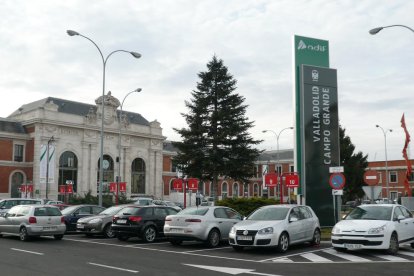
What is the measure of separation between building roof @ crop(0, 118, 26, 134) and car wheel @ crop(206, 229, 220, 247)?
2151 inches

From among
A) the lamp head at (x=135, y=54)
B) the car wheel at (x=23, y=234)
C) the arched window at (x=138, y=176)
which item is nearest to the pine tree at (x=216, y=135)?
the lamp head at (x=135, y=54)

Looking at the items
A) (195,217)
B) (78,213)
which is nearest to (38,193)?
(78,213)

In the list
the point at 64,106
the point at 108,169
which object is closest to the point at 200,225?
the point at 108,169

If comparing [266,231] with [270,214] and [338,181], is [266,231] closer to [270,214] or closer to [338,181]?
[270,214]

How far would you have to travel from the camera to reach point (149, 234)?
59.8ft

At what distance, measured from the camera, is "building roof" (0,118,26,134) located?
63.7 m

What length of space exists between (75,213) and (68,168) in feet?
152

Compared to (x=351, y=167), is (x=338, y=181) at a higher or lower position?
lower

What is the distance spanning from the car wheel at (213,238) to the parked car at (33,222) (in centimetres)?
650

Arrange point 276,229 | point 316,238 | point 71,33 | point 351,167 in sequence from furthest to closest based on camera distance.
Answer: point 351,167 < point 71,33 < point 316,238 < point 276,229

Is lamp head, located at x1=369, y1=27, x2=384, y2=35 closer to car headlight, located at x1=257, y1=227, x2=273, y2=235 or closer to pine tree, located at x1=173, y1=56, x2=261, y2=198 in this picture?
car headlight, located at x1=257, y1=227, x2=273, y2=235

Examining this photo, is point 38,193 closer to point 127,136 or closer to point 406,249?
point 127,136

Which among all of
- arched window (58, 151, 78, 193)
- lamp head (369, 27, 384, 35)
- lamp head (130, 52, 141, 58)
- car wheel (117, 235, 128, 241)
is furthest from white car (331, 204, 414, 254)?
arched window (58, 151, 78, 193)

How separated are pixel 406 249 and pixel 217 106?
31.6 metres
